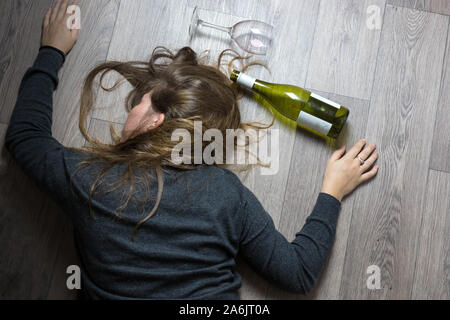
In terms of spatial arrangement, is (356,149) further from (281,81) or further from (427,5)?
(427,5)

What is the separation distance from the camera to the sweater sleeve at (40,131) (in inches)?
33.7

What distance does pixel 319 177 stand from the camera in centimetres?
100

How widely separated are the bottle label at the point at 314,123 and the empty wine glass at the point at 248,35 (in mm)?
221

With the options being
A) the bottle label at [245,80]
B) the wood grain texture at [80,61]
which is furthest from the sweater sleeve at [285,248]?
the wood grain texture at [80,61]

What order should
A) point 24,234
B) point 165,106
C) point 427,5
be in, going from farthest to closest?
point 427,5 < point 24,234 < point 165,106

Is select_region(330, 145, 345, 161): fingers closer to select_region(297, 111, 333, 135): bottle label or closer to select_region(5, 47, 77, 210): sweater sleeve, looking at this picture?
select_region(297, 111, 333, 135): bottle label

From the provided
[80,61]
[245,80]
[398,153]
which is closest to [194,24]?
[245,80]

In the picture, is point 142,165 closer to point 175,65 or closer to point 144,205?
point 144,205

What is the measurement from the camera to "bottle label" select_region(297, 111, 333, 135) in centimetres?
96

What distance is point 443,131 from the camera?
1033mm

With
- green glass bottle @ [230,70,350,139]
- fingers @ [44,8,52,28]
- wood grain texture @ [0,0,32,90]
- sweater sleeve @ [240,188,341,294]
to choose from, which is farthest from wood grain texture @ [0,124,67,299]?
green glass bottle @ [230,70,350,139]

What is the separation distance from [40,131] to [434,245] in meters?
1.04

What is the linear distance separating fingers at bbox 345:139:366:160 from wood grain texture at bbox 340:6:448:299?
4 centimetres
